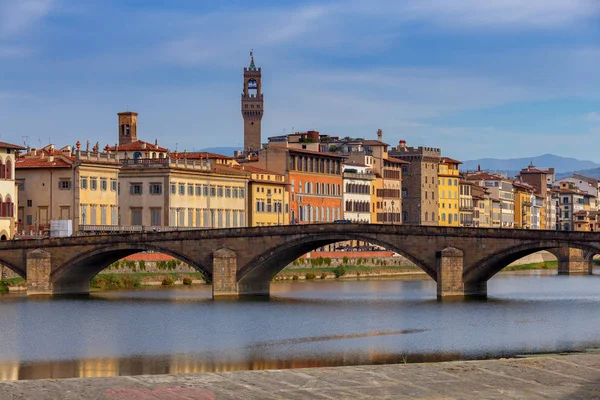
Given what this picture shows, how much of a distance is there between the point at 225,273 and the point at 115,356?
33.0 meters

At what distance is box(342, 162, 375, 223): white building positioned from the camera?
144 meters

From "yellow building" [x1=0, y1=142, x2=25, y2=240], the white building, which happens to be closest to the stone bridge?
"yellow building" [x1=0, y1=142, x2=25, y2=240]

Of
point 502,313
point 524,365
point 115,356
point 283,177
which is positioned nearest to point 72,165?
point 283,177

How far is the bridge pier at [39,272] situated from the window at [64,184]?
57.4ft

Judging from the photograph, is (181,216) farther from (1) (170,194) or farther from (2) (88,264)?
(2) (88,264)

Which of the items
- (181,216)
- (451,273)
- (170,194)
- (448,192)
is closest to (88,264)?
(451,273)

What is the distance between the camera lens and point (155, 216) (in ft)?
365

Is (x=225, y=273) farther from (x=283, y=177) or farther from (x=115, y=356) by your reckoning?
(x=283, y=177)

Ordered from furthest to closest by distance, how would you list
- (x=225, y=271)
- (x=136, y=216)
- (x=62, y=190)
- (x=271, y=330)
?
(x=136, y=216), (x=62, y=190), (x=225, y=271), (x=271, y=330)

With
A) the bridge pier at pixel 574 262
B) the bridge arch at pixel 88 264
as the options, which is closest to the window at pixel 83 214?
the bridge arch at pixel 88 264

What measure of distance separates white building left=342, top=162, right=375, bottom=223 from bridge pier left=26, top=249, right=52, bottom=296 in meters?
60.0

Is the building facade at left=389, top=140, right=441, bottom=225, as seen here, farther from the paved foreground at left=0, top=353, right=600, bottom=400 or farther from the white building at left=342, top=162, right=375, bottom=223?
the paved foreground at left=0, top=353, right=600, bottom=400

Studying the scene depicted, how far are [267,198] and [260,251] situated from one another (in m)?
41.7

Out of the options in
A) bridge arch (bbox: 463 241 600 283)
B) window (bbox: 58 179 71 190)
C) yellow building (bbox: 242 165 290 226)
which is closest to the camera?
bridge arch (bbox: 463 241 600 283)
